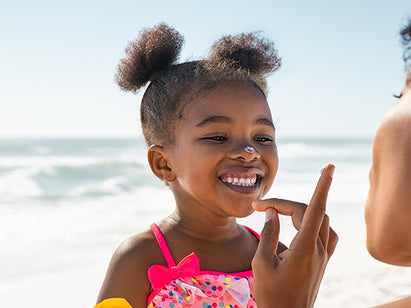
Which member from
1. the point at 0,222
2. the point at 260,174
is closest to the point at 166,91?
the point at 260,174

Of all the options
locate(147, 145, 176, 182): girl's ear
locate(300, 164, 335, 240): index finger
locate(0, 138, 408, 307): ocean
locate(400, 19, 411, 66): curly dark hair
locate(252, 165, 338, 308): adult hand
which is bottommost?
locate(252, 165, 338, 308): adult hand

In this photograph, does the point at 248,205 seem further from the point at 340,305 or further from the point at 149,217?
the point at 149,217

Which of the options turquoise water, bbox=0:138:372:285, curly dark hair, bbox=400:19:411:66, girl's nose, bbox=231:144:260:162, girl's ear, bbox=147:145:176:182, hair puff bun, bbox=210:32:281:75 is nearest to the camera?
curly dark hair, bbox=400:19:411:66

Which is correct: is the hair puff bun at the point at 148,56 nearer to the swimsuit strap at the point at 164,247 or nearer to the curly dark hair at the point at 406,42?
the swimsuit strap at the point at 164,247

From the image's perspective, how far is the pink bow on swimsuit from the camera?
6.65ft

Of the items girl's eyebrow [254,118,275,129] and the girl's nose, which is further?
girl's eyebrow [254,118,275,129]

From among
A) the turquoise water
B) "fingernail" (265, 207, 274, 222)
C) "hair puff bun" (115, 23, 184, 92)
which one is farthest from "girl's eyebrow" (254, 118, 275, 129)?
the turquoise water

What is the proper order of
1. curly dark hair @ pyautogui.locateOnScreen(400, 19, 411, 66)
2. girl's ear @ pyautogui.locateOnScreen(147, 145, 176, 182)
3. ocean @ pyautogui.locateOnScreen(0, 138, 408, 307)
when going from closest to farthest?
curly dark hair @ pyautogui.locateOnScreen(400, 19, 411, 66)
girl's ear @ pyautogui.locateOnScreen(147, 145, 176, 182)
ocean @ pyautogui.locateOnScreen(0, 138, 408, 307)

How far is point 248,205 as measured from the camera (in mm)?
2113

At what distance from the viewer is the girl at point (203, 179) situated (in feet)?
6.73

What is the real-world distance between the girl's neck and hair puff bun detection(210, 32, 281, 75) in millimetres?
708

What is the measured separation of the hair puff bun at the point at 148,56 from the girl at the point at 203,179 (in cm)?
7

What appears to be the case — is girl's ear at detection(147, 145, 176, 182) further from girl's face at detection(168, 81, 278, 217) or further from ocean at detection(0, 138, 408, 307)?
ocean at detection(0, 138, 408, 307)

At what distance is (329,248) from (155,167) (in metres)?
1.11
